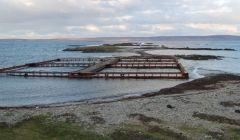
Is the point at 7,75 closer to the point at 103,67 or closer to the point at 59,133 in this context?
the point at 103,67

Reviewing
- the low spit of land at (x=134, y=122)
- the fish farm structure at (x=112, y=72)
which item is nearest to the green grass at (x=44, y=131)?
the low spit of land at (x=134, y=122)

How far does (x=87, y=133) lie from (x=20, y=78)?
123ft

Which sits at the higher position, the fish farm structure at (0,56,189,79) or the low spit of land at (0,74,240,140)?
the low spit of land at (0,74,240,140)

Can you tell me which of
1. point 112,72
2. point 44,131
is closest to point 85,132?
point 44,131

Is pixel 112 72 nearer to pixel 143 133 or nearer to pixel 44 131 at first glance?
pixel 44 131

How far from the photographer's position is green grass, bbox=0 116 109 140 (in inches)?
769

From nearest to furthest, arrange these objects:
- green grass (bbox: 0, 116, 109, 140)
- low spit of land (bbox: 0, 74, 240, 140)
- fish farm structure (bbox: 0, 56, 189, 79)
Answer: green grass (bbox: 0, 116, 109, 140)
low spit of land (bbox: 0, 74, 240, 140)
fish farm structure (bbox: 0, 56, 189, 79)

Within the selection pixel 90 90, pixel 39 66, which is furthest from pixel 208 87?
pixel 39 66

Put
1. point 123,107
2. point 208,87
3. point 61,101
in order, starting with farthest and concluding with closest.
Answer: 1. point 208,87
2. point 61,101
3. point 123,107

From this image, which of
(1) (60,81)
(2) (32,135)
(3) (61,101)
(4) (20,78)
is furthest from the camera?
(4) (20,78)

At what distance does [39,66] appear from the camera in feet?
251

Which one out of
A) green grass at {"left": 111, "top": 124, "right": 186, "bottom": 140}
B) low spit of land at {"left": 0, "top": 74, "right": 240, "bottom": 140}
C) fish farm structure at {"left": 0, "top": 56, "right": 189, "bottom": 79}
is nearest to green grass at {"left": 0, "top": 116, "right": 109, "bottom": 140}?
low spit of land at {"left": 0, "top": 74, "right": 240, "bottom": 140}

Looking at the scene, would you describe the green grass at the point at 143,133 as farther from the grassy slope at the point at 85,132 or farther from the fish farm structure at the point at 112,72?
the fish farm structure at the point at 112,72

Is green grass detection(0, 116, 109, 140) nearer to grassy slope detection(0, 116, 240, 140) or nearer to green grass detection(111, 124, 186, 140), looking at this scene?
grassy slope detection(0, 116, 240, 140)
